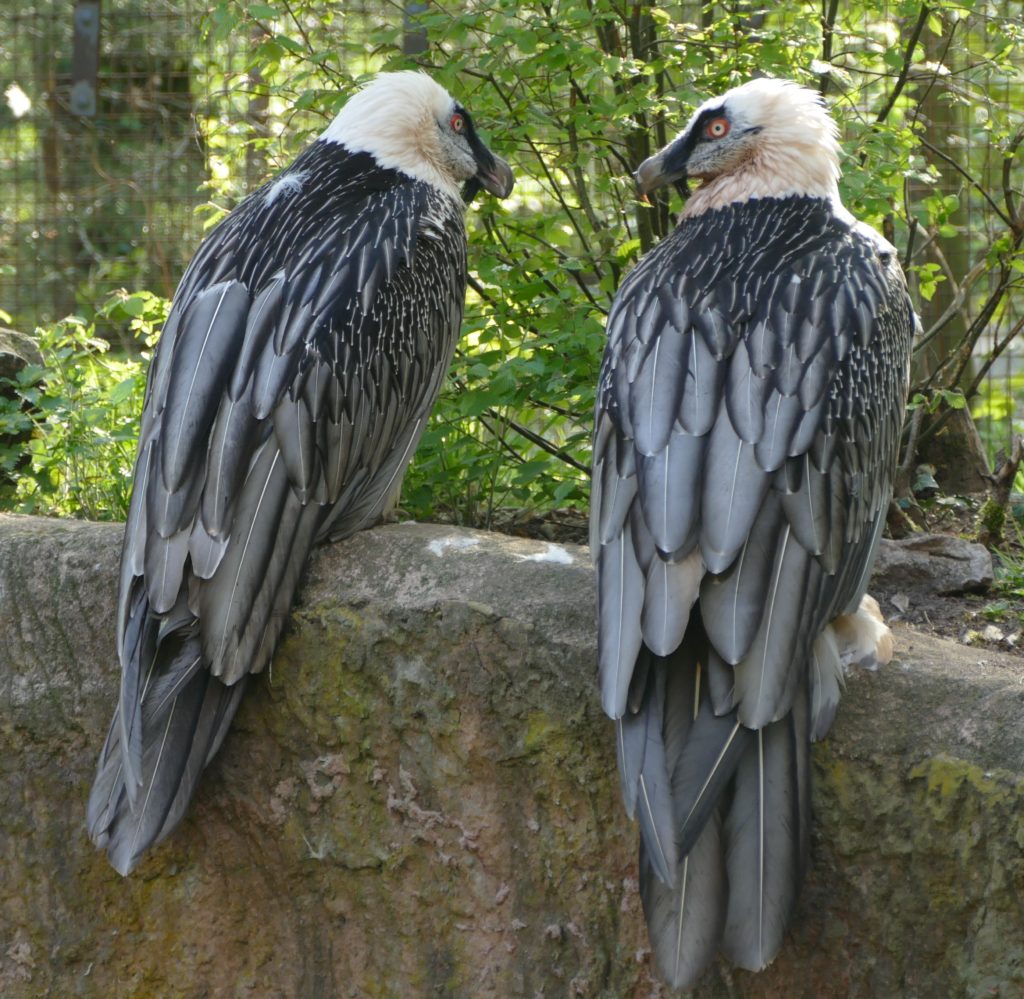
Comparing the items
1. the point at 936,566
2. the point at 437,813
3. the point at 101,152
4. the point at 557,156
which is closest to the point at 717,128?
the point at 557,156

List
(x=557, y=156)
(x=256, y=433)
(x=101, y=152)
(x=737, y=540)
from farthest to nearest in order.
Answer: (x=101, y=152), (x=557, y=156), (x=256, y=433), (x=737, y=540)

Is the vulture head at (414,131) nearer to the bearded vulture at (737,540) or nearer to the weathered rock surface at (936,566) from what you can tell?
the bearded vulture at (737,540)

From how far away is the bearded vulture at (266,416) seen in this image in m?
3.37

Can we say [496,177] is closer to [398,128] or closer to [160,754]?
[398,128]

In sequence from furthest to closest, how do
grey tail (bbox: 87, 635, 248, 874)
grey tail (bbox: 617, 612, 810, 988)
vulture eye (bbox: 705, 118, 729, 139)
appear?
vulture eye (bbox: 705, 118, 729, 139)
grey tail (bbox: 87, 635, 248, 874)
grey tail (bbox: 617, 612, 810, 988)

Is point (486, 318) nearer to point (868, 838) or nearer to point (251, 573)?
point (251, 573)

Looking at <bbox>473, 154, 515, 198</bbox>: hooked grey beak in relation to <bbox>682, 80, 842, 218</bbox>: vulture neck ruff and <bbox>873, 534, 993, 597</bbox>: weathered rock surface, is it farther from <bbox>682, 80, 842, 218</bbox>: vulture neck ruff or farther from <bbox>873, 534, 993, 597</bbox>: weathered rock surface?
<bbox>873, 534, 993, 597</bbox>: weathered rock surface

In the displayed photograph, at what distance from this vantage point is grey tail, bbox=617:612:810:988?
2822 millimetres

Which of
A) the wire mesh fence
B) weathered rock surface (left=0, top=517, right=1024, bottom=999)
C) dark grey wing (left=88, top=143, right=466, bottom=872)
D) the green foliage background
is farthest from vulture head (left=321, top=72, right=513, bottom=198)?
the wire mesh fence

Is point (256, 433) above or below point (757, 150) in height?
below

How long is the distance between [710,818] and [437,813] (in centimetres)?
77

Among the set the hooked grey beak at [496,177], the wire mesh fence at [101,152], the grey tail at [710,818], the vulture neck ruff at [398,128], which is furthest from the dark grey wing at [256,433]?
the wire mesh fence at [101,152]

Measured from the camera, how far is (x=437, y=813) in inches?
133

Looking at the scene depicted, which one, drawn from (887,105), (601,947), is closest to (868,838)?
(601,947)
